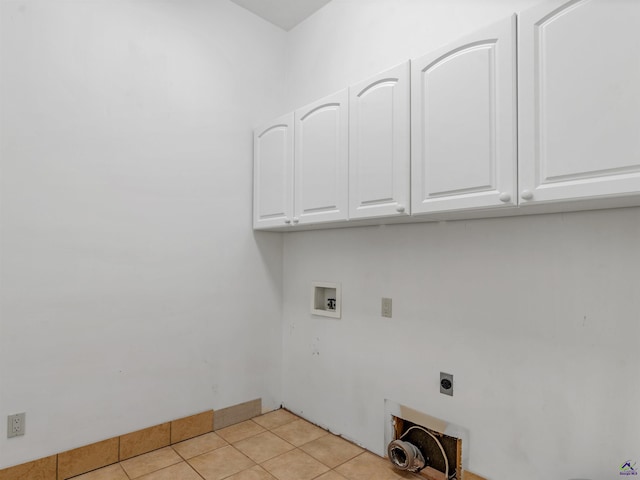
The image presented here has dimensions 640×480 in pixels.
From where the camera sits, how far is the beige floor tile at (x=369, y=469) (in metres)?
1.90

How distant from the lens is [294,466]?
2.00 metres

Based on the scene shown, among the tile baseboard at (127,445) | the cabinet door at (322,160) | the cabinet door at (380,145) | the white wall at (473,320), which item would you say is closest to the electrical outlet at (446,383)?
the white wall at (473,320)

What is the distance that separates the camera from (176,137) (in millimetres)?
2279

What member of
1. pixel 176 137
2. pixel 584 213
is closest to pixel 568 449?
pixel 584 213

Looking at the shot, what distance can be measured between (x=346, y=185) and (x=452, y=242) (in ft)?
1.99

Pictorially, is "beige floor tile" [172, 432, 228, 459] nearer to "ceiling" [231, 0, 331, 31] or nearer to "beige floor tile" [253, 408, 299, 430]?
"beige floor tile" [253, 408, 299, 430]

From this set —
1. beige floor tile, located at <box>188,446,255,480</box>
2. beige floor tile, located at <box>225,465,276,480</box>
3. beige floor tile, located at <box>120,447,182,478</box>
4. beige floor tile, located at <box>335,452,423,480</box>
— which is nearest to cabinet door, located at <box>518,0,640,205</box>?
beige floor tile, located at <box>335,452,423,480</box>

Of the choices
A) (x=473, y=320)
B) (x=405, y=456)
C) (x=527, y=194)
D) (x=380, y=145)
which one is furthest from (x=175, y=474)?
(x=527, y=194)

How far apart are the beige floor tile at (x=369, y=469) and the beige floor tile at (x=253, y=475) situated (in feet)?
1.18

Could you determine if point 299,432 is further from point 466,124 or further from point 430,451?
point 466,124

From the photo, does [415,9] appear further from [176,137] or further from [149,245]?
[149,245]

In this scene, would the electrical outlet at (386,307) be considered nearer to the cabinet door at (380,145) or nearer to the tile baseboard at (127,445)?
the cabinet door at (380,145)

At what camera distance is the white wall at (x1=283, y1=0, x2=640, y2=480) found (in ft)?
4.63

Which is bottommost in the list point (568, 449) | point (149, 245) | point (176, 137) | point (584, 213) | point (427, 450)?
point (427, 450)
